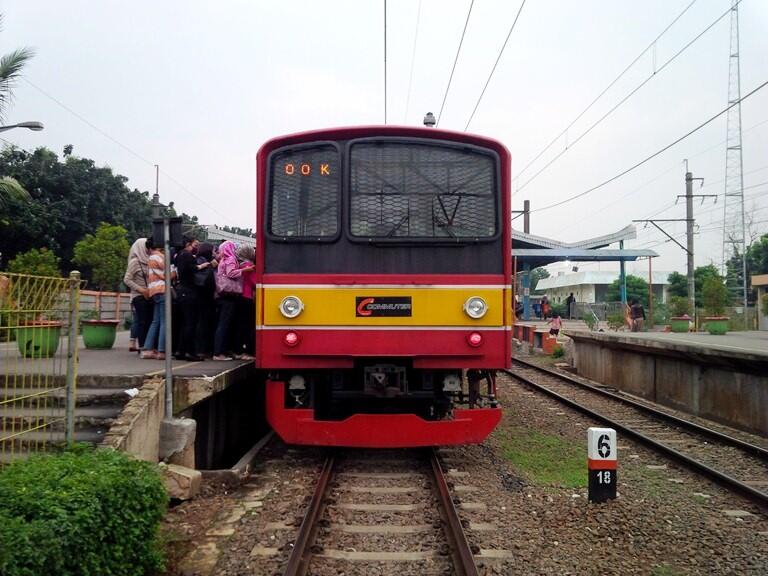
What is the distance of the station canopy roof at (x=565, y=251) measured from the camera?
29.8 m

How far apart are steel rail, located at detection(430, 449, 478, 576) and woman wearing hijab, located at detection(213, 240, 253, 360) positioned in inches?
128

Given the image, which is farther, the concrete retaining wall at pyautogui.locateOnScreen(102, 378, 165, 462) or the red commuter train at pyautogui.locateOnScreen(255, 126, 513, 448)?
the red commuter train at pyautogui.locateOnScreen(255, 126, 513, 448)

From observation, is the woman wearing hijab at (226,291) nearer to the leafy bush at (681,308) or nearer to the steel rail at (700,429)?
the steel rail at (700,429)

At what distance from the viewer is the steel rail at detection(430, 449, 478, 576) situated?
413 cm

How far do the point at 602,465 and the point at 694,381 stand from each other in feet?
21.4

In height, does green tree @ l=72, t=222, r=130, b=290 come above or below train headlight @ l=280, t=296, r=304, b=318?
above

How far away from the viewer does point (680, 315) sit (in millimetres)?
28688

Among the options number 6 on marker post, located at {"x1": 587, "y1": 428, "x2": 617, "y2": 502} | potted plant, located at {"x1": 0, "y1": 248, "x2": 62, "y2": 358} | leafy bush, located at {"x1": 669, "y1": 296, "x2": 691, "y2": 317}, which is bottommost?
number 6 on marker post, located at {"x1": 587, "y1": 428, "x2": 617, "y2": 502}

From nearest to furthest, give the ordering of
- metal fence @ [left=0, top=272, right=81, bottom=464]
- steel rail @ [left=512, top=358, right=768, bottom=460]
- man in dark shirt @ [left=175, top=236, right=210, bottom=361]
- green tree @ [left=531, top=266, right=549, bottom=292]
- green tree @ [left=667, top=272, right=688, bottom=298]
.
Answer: metal fence @ [left=0, top=272, right=81, bottom=464] → steel rail @ [left=512, top=358, right=768, bottom=460] → man in dark shirt @ [left=175, top=236, right=210, bottom=361] → green tree @ [left=667, top=272, right=688, bottom=298] → green tree @ [left=531, top=266, right=549, bottom=292]

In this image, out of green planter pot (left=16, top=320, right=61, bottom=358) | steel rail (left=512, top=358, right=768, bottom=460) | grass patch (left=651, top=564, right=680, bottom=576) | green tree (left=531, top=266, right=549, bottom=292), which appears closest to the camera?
grass patch (left=651, top=564, right=680, bottom=576)

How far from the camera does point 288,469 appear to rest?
22.1 feet

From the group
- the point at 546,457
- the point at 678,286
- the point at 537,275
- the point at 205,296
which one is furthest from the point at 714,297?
the point at 537,275

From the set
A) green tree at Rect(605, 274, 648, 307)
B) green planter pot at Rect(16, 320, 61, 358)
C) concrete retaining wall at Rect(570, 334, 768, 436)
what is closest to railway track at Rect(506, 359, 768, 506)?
concrete retaining wall at Rect(570, 334, 768, 436)

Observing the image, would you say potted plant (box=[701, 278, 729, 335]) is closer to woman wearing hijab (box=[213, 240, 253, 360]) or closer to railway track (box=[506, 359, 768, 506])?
railway track (box=[506, 359, 768, 506])
